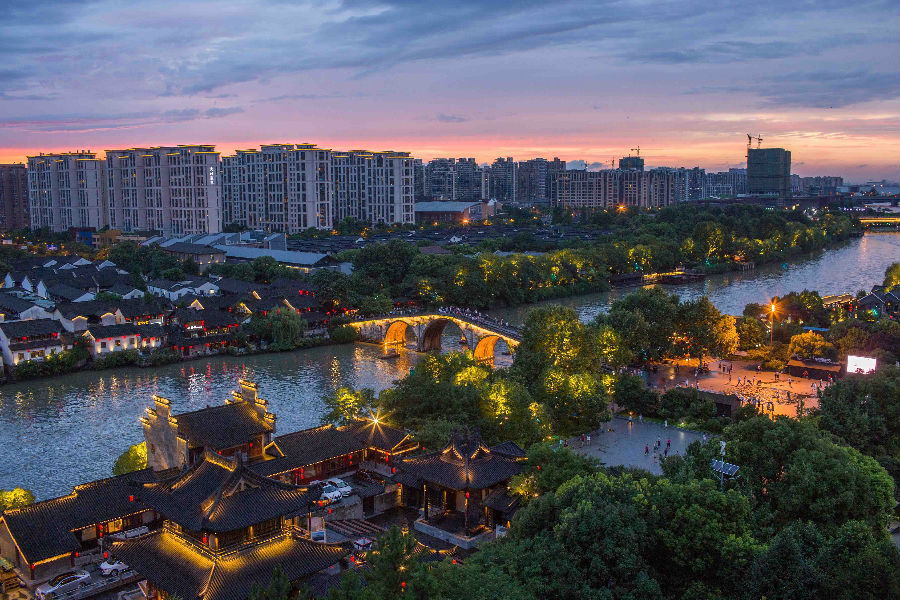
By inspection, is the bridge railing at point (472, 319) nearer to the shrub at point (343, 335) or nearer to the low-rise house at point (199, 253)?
the shrub at point (343, 335)

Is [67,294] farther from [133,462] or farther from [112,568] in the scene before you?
[112,568]

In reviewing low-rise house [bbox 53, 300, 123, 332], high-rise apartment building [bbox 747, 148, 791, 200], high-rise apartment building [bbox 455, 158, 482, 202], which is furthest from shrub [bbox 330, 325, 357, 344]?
high-rise apartment building [bbox 747, 148, 791, 200]

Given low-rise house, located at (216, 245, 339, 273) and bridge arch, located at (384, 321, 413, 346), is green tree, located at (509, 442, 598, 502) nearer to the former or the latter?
bridge arch, located at (384, 321, 413, 346)

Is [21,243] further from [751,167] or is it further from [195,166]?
[751,167]

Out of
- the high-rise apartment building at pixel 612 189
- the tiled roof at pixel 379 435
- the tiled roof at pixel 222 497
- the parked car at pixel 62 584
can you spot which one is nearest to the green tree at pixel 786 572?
the tiled roof at pixel 222 497

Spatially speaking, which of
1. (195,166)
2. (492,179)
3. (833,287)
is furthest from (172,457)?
(492,179)
